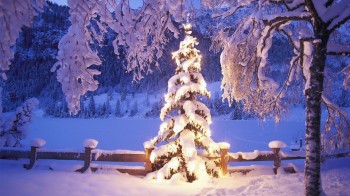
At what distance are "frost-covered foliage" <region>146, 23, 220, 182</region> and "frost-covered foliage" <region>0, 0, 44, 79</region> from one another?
7.23 meters

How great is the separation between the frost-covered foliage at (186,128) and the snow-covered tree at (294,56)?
48.4 inches

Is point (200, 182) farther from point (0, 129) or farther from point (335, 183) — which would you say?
point (0, 129)

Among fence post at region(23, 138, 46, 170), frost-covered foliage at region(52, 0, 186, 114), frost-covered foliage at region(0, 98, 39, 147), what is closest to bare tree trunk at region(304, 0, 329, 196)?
frost-covered foliage at region(52, 0, 186, 114)

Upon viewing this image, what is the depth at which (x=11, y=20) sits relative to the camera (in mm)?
2836

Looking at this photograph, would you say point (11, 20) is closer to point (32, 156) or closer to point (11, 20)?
point (11, 20)

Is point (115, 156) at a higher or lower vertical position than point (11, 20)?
lower

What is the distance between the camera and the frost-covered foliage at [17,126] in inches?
624

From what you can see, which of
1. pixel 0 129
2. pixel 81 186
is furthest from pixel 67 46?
pixel 0 129

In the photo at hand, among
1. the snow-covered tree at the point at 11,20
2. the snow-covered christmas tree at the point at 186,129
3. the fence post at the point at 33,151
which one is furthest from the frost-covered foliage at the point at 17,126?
the snow-covered tree at the point at 11,20

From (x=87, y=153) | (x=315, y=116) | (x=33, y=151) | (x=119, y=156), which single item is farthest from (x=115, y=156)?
(x=315, y=116)

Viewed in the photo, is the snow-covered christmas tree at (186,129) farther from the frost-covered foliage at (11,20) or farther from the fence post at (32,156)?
the frost-covered foliage at (11,20)

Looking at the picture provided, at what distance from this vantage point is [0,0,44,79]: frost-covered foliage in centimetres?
278

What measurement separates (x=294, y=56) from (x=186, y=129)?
4064mm

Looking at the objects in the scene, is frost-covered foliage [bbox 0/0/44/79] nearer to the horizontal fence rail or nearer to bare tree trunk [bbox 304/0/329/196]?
bare tree trunk [bbox 304/0/329/196]
